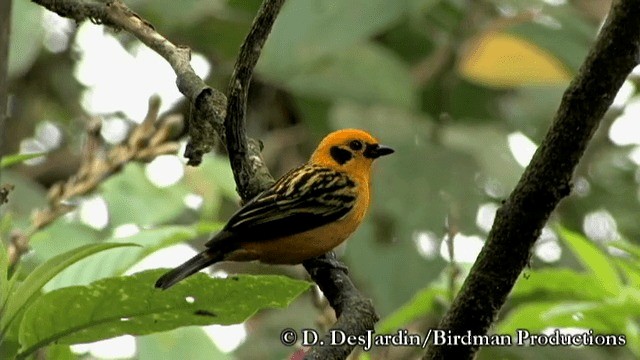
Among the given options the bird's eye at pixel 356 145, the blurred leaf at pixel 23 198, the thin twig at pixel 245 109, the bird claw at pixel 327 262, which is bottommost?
the bird claw at pixel 327 262

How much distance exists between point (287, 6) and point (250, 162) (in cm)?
183

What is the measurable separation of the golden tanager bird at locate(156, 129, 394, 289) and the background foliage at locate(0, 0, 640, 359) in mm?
151

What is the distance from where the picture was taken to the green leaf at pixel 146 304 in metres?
2.03

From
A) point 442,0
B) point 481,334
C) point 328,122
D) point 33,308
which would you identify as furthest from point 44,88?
point 481,334

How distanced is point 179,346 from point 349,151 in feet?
3.29

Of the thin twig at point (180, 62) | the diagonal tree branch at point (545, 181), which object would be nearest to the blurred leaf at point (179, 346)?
the thin twig at point (180, 62)

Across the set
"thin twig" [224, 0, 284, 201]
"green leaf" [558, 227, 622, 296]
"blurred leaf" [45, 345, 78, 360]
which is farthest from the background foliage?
"blurred leaf" [45, 345, 78, 360]

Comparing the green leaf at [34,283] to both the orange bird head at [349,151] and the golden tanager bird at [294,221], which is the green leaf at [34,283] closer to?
the golden tanager bird at [294,221]

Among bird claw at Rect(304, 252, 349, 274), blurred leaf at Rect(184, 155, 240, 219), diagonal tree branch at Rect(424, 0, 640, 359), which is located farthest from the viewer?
blurred leaf at Rect(184, 155, 240, 219)

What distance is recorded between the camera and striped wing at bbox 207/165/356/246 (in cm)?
271

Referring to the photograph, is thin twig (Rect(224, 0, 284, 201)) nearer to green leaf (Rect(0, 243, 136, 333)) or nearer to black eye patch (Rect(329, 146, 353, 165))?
green leaf (Rect(0, 243, 136, 333))

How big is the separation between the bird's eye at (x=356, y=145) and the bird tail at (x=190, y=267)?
975mm

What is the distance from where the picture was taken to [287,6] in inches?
173

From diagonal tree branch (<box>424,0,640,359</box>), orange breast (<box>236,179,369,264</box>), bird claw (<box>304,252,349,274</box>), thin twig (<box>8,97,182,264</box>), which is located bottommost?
diagonal tree branch (<box>424,0,640,359</box>)
